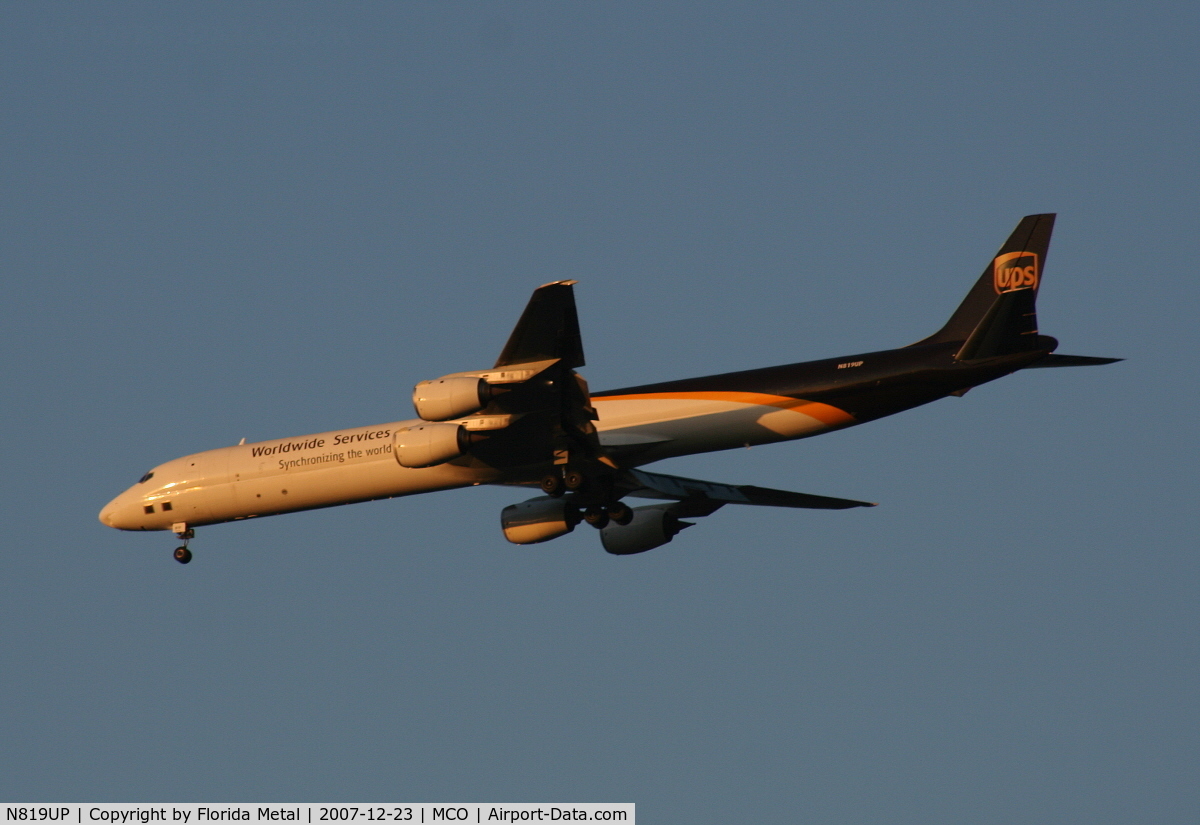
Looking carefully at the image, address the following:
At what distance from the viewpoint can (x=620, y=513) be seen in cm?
3372

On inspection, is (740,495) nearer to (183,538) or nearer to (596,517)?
(596,517)

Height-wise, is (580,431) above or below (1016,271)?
below

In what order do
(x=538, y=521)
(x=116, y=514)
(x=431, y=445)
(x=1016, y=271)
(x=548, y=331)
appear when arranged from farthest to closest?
(x=116, y=514) → (x=538, y=521) → (x=1016, y=271) → (x=431, y=445) → (x=548, y=331)

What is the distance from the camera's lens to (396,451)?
30.7 m

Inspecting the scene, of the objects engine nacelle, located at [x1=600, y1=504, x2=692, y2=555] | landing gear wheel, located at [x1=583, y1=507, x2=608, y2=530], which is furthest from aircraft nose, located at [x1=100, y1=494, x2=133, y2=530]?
engine nacelle, located at [x1=600, y1=504, x2=692, y2=555]

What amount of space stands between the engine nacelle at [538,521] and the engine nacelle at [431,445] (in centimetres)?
405

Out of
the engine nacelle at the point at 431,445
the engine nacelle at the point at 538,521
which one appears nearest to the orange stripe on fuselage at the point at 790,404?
the engine nacelle at the point at 538,521

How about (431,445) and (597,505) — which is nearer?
(431,445)

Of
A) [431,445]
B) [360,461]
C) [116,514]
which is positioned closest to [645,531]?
[360,461]

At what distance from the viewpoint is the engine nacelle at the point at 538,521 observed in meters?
33.8

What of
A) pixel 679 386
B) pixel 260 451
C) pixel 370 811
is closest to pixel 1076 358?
pixel 679 386

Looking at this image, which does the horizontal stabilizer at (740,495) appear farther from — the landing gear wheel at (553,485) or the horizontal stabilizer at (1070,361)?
the horizontal stabilizer at (1070,361)

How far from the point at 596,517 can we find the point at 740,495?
12.4 feet

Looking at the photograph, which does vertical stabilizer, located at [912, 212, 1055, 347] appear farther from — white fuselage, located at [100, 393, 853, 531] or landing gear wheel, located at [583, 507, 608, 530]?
landing gear wheel, located at [583, 507, 608, 530]
